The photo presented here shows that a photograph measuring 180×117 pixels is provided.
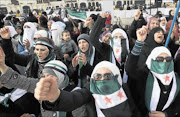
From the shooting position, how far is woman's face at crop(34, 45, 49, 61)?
94.4 inches

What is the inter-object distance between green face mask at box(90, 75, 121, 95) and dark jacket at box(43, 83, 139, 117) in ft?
0.31

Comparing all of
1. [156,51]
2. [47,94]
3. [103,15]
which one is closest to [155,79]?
[156,51]

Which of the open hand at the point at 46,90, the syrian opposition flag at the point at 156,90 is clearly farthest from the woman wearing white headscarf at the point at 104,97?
the syrian opposition flag at the point at 156,90

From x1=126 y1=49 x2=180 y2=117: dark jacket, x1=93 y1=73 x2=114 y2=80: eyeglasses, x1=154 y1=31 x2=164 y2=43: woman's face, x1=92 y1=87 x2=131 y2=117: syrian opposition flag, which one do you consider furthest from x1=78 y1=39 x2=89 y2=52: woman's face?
x1=92 y1=87 x2=131 y2=117: syrian opposition flag

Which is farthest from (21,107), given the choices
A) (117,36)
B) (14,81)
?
(117,36)

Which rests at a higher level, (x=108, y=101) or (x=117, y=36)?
(x=117, y=36)

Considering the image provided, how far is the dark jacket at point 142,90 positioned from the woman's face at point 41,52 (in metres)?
1.18

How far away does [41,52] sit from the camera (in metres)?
2.42

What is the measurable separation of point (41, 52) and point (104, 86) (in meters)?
1.23

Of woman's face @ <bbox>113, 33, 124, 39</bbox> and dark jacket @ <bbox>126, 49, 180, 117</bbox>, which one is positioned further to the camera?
woman's face @ <bbox>113, 33, 124, 39</bbox>

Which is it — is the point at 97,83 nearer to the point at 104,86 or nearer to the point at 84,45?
the point at 104,86

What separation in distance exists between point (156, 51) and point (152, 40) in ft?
2.71

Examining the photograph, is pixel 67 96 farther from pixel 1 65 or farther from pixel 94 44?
pixel 94 44

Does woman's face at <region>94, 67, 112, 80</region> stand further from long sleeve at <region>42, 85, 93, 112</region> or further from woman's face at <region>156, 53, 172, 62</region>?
woman's face at <region>156, 53, 172, 62</region>
